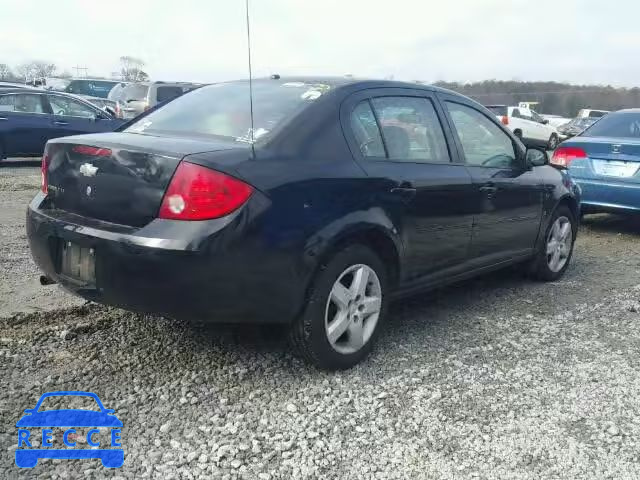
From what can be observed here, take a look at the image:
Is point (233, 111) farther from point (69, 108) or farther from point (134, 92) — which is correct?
point (134, 92)

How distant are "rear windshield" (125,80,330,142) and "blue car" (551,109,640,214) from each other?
4089mm

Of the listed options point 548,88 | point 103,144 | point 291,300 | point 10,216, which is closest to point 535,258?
point 291,300

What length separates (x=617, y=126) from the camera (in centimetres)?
779

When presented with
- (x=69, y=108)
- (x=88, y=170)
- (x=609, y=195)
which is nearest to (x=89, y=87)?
(x=69, y=108)

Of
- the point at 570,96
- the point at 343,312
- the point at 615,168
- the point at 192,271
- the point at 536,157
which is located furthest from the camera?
the point at 570,96

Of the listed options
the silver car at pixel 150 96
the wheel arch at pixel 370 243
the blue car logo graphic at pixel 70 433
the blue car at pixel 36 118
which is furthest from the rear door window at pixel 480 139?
the silver car at pixel 150 96

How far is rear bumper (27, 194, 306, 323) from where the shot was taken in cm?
282

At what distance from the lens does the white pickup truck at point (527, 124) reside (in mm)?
24625

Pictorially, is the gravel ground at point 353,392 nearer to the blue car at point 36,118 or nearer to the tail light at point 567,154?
the tail light at point 567,154

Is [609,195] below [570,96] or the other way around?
below

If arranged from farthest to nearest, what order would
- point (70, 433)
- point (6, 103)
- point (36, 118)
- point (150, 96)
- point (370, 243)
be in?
point (150, 96), point (36, 118), point (6, 103), point (370, 243), point (70, 433)

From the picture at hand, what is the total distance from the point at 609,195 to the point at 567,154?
2.43 ft

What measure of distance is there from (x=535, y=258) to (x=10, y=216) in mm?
5401

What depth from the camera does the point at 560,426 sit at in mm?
2986
